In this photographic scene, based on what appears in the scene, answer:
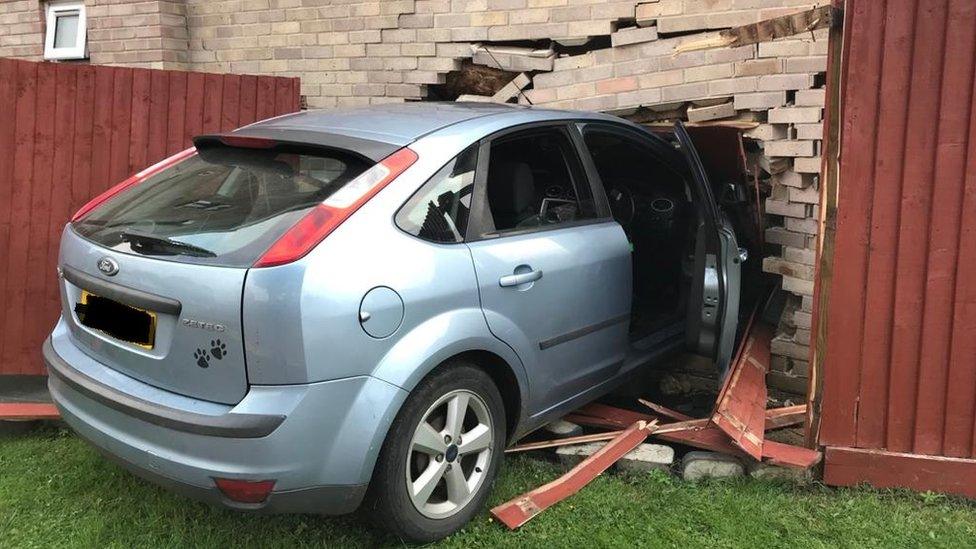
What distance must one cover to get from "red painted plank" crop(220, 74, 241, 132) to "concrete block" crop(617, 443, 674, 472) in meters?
3.19

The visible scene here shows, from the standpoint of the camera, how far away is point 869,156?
3.07m

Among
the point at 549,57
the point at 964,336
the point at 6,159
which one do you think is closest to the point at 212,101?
the point at 6,159

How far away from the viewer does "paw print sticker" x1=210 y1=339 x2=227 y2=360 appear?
2.32 m

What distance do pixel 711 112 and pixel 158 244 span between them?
11.3 ft

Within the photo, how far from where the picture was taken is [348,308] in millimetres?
2365

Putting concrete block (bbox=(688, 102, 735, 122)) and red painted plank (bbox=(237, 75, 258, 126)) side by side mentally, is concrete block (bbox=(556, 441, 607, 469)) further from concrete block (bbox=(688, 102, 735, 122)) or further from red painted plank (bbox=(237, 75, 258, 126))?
red painted plank (bbox=(237, 75, 258, 126))

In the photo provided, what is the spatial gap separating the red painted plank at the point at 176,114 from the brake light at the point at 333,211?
265 centimetres

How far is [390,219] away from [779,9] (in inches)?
128

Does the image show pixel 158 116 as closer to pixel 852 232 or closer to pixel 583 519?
pixel 583 519

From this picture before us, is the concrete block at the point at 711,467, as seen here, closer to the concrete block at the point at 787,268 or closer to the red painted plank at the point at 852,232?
the red painted plank at the point at 852,232

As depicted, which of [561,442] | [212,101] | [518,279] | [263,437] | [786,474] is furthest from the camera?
[212,101]

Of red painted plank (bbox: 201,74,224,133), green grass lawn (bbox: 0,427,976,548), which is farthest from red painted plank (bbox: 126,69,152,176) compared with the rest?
green grass lawn (bbox: 0,427,976,548)

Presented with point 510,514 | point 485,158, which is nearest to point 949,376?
point 510,514

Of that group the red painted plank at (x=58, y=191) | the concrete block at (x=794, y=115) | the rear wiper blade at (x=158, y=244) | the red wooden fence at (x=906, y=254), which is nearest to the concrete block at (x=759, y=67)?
the concrete block at (x=794, y=115)
